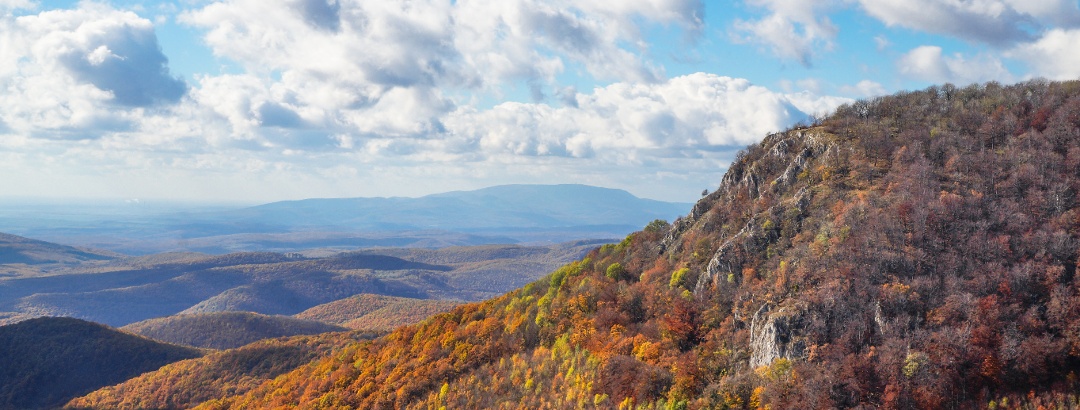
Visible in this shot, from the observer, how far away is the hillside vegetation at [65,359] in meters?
158

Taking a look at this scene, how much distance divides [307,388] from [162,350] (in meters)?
119

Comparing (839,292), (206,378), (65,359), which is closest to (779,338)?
(839,292)

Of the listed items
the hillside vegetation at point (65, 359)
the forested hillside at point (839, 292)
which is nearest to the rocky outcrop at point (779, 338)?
the forested hillside at point (839, 292)

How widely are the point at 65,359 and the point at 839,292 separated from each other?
206878 mm

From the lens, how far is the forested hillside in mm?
33875

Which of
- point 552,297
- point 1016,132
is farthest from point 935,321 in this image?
point 552,297

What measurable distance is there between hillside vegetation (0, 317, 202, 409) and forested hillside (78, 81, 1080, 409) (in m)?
125

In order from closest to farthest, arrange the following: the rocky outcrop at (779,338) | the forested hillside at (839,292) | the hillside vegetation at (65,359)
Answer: the forested hillside at (839,292)
the rocky outcrop at (779,338)
the hillside vegetation at (65,359)

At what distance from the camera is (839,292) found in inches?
1519

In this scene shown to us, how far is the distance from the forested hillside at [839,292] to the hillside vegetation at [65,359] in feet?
410

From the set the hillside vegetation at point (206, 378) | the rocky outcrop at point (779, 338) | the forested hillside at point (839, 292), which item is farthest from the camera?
the hillside vegetation at point (206, 378)

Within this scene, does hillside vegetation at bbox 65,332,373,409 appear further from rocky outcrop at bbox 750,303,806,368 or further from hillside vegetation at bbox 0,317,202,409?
rocky outcrop at bbox 750,303,806,368

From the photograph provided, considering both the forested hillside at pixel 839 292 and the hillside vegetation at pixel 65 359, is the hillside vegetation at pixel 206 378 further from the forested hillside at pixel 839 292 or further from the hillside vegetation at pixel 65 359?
the forested hillside at pixel 839 292

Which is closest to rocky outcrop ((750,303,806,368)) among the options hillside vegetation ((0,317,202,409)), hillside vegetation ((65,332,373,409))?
hillside vegetation ((65,332,373,409))
